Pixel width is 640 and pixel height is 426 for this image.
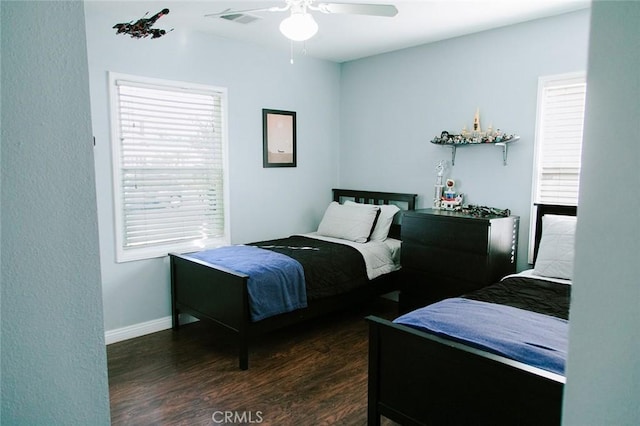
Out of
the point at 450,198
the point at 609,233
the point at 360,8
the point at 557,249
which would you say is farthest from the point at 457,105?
the point at 609,233

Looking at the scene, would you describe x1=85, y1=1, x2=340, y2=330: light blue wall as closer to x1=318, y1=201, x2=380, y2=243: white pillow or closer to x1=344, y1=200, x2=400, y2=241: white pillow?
x1=318, y1=201, x2=380, y2=243: white pillow

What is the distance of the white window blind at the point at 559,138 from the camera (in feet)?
11.4

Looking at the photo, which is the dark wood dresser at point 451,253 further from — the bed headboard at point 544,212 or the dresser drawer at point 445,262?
the bed headboard at point 544,212

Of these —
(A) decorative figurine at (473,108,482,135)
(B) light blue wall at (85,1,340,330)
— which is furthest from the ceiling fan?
(A) decorative figurine at (473,108,482,135)

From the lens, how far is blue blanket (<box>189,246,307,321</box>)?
126 inches

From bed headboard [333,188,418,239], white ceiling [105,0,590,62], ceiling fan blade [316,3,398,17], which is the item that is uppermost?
white ceiling [105,0,590,62]

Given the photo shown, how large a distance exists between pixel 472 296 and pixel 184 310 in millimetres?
2361

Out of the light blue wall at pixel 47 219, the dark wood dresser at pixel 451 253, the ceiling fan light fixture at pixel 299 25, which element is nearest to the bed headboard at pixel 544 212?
the dark wood dresser at pixel 451 253

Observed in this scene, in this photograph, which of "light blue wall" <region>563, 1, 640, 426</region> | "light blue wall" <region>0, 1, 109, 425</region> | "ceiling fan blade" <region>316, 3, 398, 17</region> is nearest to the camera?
"light blue wall" <region>563, 1, 640, 426</region>

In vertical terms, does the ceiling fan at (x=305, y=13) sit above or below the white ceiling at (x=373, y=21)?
below

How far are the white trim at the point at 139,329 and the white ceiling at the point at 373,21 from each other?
2.47m

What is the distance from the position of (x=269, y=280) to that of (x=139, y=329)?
135 centimetres

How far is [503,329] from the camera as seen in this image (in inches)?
80.9

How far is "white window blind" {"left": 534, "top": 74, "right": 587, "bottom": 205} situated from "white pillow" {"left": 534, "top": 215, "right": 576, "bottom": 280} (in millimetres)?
384
